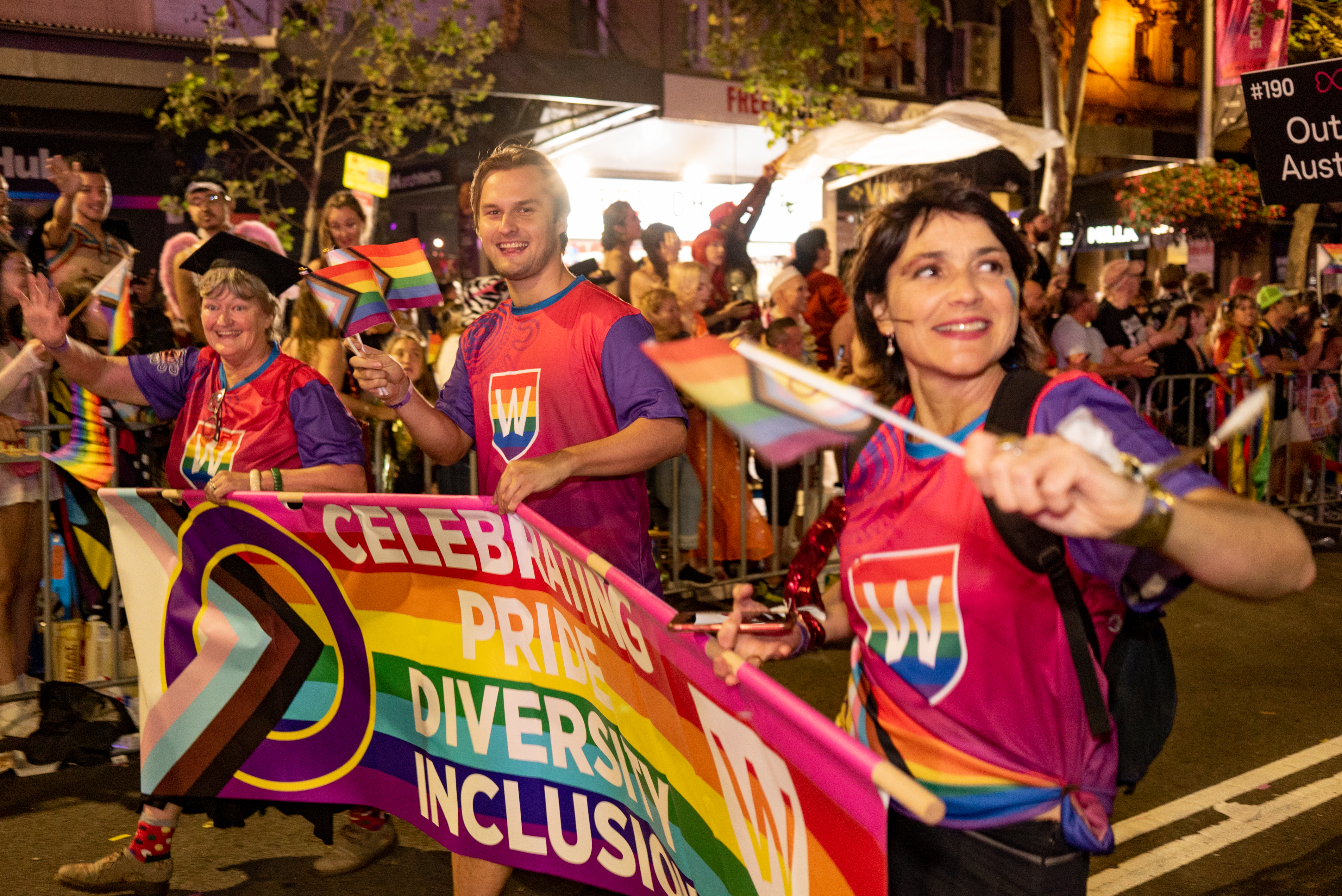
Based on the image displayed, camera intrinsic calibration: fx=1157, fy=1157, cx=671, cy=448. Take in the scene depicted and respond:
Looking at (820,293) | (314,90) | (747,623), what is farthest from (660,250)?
(314,90)

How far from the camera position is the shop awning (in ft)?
33.3

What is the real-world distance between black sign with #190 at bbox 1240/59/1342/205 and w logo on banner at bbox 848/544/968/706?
22.6ft

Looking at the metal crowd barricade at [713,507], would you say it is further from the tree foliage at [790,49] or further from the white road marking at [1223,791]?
the tree foliage at [790,49]

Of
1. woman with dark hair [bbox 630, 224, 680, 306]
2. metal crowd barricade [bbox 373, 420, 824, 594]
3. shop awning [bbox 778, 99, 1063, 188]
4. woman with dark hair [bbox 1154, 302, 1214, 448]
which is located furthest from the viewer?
shop awning [bbox 778, 99, 1063, 188]

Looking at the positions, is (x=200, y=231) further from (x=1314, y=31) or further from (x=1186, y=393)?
(x=1314, y=31)

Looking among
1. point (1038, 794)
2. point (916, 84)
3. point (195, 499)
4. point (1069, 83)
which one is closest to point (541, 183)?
point (195, 499)

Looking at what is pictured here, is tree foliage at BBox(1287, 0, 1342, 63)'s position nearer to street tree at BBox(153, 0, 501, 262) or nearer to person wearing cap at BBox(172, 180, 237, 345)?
street tree at BBox(153, 0, 501, 262)

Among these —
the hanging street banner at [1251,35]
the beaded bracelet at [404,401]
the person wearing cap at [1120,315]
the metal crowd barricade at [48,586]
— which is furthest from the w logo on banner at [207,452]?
the hanging street banner at [1251,35]

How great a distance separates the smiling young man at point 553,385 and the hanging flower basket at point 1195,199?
81.5ft

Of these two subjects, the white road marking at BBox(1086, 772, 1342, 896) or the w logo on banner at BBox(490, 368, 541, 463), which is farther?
the white road marking at BBox(1086, 772, 1342, 896)

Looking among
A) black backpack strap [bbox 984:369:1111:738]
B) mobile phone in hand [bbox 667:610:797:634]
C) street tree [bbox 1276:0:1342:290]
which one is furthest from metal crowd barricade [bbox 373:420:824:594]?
street tree [bbox 1276:0:1342:290]

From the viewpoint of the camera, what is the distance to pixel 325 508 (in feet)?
11.7

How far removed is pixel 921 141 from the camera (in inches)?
404

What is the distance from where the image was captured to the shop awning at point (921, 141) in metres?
10.2
